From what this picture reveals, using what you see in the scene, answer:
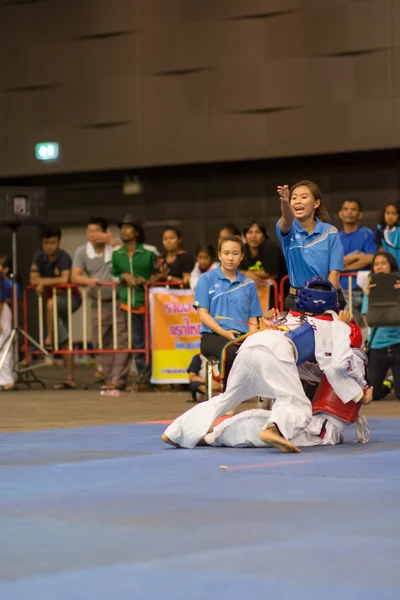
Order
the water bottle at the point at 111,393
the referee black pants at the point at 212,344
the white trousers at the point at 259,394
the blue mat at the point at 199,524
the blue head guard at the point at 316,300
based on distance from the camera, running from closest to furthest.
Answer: the blue mat at the point at 199,524, the white trousers at the point at 259,394, the blue head guard at the point at 316,300, the referee black pants at the point at 212,344, the water bottle at the point at 111,393

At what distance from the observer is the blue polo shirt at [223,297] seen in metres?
8.95

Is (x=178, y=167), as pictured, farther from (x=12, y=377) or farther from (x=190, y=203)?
(x=12, y=377)

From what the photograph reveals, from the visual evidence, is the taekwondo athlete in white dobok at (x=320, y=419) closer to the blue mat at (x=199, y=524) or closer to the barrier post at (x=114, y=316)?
the blue mat at (x=199, y=524)

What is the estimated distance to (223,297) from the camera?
8953mm

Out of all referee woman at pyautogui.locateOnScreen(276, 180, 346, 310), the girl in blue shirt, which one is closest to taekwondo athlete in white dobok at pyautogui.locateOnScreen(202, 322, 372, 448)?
referee woman at pyautogui.locateOnScreen(276, 180, 346, 310)

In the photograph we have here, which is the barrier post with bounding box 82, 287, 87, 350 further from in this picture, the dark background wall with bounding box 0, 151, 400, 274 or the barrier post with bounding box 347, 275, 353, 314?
the dark background wall with bounding box 0, 151, 400, 274

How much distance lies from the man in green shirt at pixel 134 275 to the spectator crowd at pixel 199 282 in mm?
11

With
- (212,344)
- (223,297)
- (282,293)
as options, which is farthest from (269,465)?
(282,293)

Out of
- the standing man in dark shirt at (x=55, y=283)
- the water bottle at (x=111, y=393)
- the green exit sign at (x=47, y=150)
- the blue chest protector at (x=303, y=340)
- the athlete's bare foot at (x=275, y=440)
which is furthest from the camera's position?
the green exit sign at (x=47, y=150)

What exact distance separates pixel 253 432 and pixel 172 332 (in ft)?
18.2

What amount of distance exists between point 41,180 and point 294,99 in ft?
14.9

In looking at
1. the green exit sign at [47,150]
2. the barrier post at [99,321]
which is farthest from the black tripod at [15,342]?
the green exit sign at [47,150]

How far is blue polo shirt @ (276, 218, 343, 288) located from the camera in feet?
23.5

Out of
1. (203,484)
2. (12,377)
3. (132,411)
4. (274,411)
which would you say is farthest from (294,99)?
(203,484)
